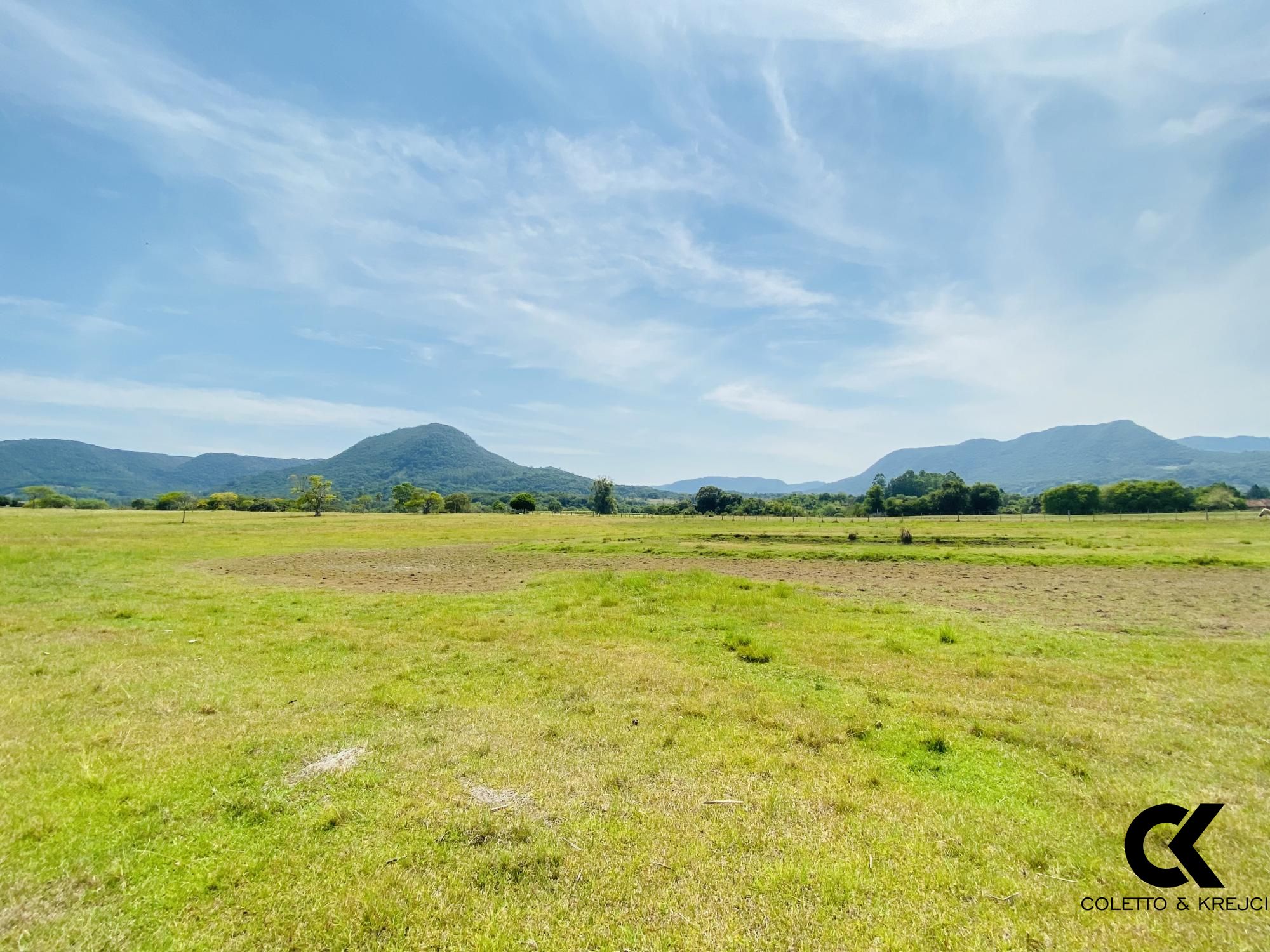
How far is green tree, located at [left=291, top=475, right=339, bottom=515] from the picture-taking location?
10644cm

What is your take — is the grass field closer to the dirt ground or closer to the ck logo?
the ck logo

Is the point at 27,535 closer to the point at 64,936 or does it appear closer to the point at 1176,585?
the point at 64,936

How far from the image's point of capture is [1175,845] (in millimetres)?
4961

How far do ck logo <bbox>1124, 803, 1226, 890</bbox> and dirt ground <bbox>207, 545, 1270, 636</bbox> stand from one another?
11581 mm

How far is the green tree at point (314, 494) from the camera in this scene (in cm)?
10644

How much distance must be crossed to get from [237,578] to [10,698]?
1873cm

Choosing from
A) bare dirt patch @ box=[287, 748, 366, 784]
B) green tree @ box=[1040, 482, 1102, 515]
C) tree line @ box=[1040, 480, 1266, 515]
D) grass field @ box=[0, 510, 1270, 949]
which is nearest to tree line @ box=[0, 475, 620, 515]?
green tree @ box=[1040, 482, 1102, 515]

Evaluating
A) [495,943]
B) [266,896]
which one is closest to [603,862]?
[495,943]

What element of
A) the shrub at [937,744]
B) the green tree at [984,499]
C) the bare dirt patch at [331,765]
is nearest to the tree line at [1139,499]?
the green tree at [984,499]

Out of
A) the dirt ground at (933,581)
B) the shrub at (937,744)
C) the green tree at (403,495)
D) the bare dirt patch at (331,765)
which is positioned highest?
the green tree at (403,495)

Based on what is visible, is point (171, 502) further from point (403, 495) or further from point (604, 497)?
point (604, 497)

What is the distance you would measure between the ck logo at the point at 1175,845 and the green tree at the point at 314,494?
115 m

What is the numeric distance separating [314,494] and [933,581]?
11717cm

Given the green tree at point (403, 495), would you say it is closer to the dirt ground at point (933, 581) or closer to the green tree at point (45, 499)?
the green tree at point (45, 499)
